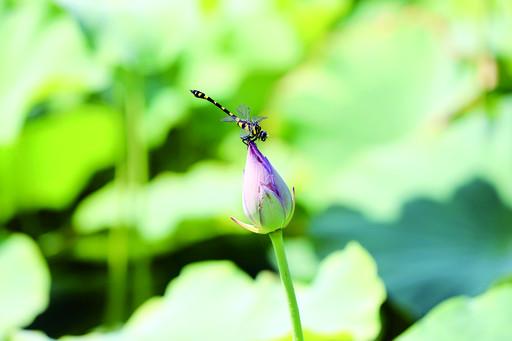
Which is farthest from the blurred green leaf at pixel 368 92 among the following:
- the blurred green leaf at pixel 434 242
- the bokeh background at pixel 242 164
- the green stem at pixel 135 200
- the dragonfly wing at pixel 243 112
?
the dragonfly wing at pixel 243 112

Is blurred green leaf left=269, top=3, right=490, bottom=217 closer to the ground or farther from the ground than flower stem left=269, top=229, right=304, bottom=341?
farther from the ground

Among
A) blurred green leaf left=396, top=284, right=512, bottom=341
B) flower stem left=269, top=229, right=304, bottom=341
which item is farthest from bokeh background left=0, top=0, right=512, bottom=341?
flower stem left=269, top=229, right=304, bottom=341

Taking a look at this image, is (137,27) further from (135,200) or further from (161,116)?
(161,116)

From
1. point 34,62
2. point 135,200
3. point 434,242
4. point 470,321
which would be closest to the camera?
point 470,321

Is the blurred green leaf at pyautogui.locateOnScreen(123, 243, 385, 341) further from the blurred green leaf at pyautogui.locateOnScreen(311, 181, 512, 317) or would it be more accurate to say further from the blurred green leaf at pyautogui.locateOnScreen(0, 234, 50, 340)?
the blurred green leaf at pyautogui.locateOnScreen(311, 181, 512, 317)

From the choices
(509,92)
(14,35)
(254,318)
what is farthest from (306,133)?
(254,318)

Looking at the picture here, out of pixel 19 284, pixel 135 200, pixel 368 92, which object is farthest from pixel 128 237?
pixel 368 92
